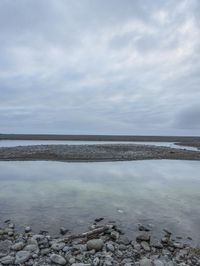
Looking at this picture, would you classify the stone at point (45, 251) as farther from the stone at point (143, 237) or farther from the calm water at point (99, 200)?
the stone at point (143, 237)

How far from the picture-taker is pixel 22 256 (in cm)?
619

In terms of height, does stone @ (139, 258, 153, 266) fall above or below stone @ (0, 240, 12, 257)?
above

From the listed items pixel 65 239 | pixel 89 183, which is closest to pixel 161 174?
pixel 89 183

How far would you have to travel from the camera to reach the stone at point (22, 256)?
600cm

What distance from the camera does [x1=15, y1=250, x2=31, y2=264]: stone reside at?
5998 mm

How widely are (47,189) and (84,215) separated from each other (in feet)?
15.1

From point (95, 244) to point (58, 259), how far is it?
1.11 m

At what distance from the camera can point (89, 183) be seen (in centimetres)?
1562

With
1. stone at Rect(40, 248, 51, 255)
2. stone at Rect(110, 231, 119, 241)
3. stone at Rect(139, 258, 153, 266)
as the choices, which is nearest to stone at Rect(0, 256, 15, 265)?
stone at Rect(40, 248, 51, 255)

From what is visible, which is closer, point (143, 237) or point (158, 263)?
point (158, 263)

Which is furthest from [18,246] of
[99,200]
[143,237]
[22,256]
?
[99,200]

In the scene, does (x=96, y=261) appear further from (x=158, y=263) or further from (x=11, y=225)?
(x=11, y=225)

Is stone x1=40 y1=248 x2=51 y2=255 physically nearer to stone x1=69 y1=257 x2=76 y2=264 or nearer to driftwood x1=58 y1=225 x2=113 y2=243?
driftwood x1=58 y1=225 x2=113 y2=243

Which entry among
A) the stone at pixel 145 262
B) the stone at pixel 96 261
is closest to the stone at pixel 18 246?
the stone at pixel 96 261
